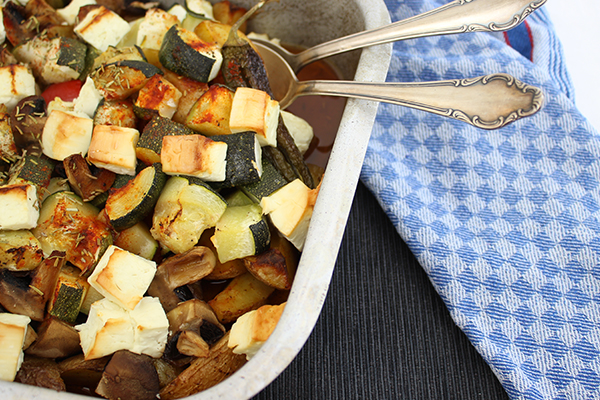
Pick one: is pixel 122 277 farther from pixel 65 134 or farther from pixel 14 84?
pixel 14 84

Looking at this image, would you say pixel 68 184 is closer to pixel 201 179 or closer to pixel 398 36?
pixel 201 179

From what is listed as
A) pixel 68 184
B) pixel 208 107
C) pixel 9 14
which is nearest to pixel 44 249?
pixel 68 184

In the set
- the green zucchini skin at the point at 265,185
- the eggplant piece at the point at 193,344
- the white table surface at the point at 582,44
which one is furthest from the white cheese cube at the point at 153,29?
the white table surface at the point at 582,44

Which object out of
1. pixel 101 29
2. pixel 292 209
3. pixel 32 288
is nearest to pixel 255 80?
pixel 292 209

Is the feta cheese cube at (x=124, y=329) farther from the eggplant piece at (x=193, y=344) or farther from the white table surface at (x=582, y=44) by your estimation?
the white table surface at (x=582, y=44)

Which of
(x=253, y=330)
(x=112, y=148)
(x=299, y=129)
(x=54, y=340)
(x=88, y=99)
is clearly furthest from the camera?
(x=299, y=129)

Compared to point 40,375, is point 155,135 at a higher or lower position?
higher

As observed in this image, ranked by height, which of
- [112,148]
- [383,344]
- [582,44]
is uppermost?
[582,44]

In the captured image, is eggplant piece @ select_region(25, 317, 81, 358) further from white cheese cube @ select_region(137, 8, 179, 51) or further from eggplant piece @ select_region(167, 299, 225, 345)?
white cheese cube @ select_region(137, 8, 179, 51)
